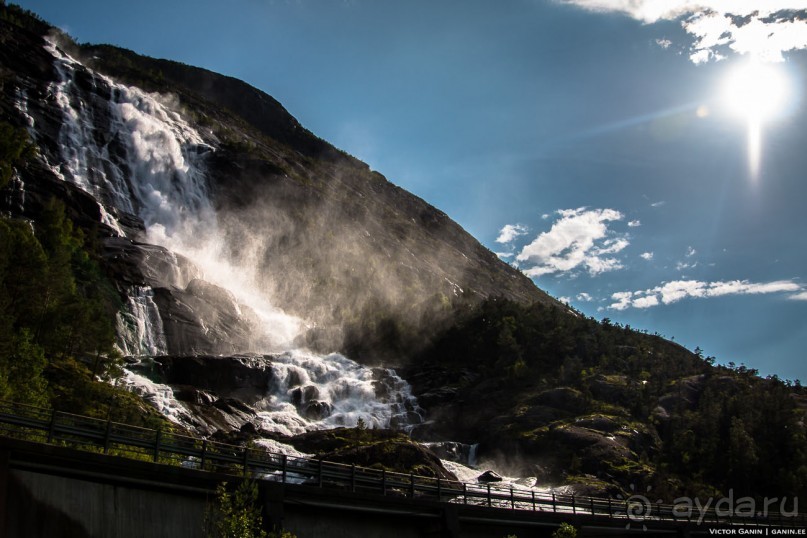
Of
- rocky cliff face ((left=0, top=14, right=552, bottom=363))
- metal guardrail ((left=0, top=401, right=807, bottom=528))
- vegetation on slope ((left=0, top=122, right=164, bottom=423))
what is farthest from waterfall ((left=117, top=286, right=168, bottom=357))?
metal guardrail ((left=0, top=401, right=807, bottom=528))

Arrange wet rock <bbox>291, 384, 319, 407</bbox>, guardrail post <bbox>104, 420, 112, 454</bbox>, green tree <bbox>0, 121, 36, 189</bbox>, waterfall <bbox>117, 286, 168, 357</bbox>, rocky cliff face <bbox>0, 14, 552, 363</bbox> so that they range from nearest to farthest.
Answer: guardrail post <bbox>104, 420, 112, 454</bbox> → waterfall <bbox>117, 286, 168, 357</bbox> → wet rock <bbox>291, 384, 319, 407</bbox> → green tree <bbox>0, 121, 36, 189</bbox> → rocky cliff face <bbox>0, 14, 552, 363</bbox>

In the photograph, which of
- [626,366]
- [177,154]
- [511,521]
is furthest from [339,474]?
[177,154]

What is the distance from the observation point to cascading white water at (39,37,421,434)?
88750 mm

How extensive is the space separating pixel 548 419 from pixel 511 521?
50.8 meters

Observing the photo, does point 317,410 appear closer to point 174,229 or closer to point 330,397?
point 330,397

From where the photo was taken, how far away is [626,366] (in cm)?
10469

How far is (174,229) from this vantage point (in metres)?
138

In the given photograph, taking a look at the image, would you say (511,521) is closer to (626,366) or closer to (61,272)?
(61,272)

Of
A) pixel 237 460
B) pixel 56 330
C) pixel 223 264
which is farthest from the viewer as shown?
pixel 223 264

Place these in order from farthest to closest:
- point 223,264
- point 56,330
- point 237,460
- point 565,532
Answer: point 223,264 < point 56,330 < point 565,532 < point 237,460

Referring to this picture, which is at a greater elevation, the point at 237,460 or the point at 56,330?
the point at 56,330

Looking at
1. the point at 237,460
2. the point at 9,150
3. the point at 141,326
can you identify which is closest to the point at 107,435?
the point at 237,460

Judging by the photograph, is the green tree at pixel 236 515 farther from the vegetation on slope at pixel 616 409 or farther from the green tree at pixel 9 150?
the green tree at pixel 9 150

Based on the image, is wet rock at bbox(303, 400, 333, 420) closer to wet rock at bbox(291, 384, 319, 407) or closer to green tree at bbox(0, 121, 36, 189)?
wet rock at bbox(291, 384, 319, 407)
